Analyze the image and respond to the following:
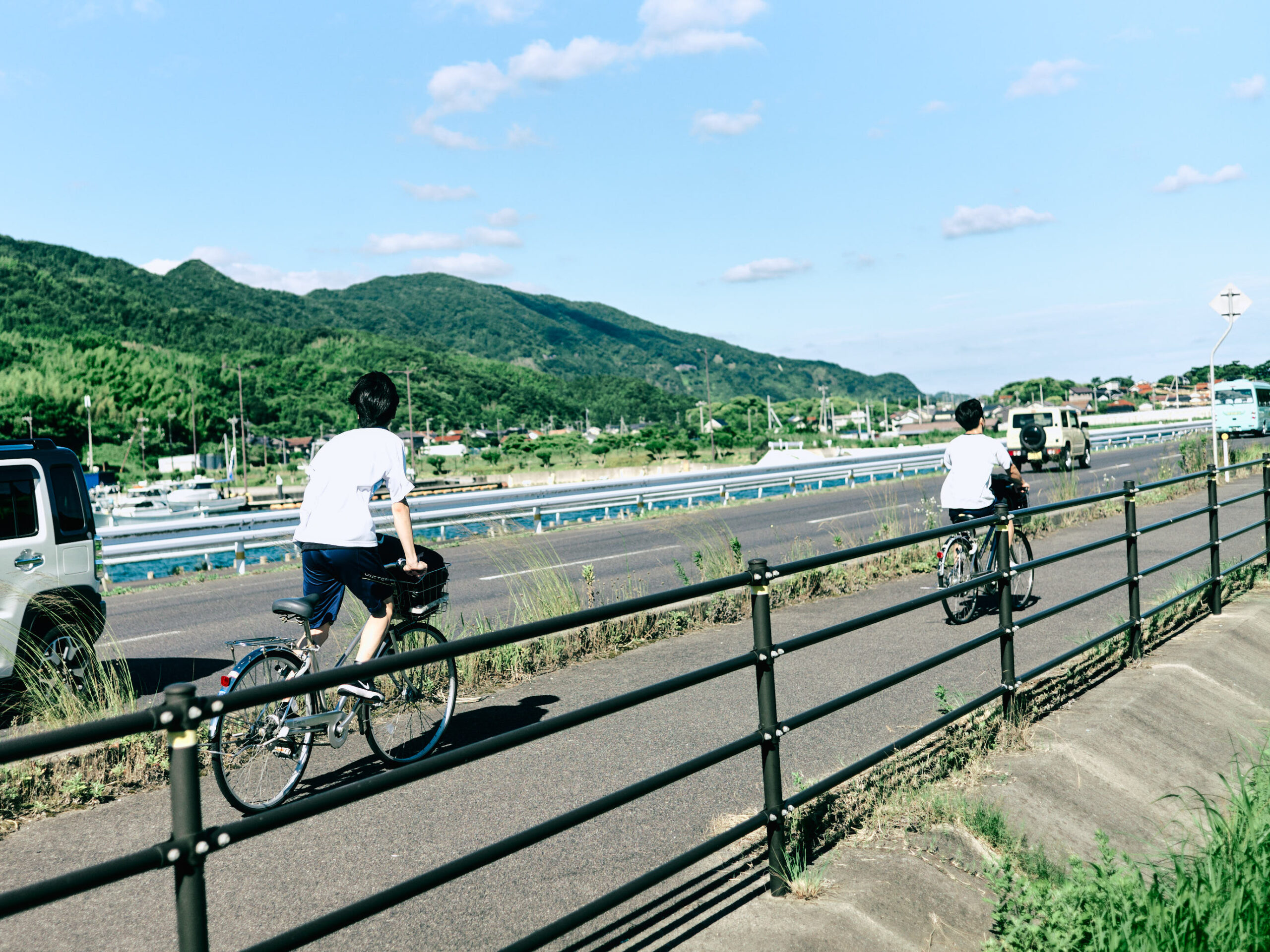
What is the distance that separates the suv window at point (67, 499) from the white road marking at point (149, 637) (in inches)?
127

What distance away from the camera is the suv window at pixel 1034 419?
32281 millimetres

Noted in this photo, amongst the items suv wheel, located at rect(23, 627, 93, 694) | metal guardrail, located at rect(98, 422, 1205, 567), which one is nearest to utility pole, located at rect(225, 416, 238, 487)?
metal guardrail, located at rect(98, 422, 1205, 567)

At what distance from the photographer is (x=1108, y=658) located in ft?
24.2

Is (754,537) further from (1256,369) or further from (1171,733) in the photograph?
(1256,369)

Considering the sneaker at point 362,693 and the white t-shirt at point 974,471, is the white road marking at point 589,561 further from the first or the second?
the sneaker at point 362,693

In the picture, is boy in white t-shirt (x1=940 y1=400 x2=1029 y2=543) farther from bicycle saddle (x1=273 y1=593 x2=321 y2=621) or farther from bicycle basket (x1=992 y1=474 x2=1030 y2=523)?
bicycle saddle (x1=273 y1=593 x2=321 y2=621)

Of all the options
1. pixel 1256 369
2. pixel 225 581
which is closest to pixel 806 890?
pixel 225 581

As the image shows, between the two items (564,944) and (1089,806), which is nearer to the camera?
(564,944)

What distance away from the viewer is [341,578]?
5.27 metres

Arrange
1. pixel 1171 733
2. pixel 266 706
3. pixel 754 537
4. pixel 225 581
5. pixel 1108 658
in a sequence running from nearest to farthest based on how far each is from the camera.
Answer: pixel 266 706 < pixel 1171 733 < pixel 1108 658 < pixel 225 581 < pixel 754 537

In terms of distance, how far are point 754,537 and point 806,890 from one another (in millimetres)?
15067

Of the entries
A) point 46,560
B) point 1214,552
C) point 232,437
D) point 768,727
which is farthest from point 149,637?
point 232,437

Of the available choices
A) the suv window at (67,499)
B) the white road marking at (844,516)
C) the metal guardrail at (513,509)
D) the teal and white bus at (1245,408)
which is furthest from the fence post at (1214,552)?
the teal and white bus at (1245,408)

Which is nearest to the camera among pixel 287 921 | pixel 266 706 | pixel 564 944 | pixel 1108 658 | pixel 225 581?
pixel 564 944
